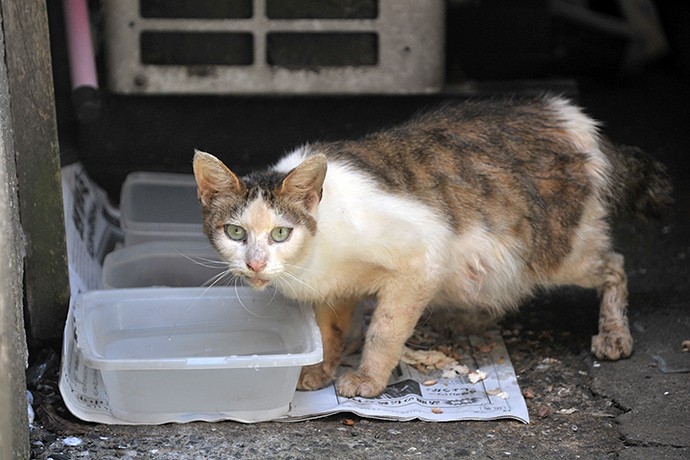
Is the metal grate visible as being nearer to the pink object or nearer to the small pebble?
the pink object

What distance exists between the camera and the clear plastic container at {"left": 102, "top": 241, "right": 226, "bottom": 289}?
13.7 ft

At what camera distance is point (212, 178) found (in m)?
3.20

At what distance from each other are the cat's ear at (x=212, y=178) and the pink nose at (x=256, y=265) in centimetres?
25

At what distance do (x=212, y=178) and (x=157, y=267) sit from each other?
1139 mm

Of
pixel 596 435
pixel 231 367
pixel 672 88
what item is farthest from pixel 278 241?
pixel 672 88

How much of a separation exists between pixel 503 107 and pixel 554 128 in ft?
0.75

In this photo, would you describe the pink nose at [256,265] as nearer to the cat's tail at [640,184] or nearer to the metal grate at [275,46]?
the cat's tail at [640,184]

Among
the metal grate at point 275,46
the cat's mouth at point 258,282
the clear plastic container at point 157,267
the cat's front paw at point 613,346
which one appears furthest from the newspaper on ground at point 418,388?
the metal grate at point 275,46

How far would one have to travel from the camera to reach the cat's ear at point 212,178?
3.13m

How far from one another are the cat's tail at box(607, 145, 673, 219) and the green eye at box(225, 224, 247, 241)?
1562 mm

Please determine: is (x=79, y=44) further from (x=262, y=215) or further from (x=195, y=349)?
(x=262, y=215)

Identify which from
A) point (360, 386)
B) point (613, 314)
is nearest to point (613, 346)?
point (613, 314)

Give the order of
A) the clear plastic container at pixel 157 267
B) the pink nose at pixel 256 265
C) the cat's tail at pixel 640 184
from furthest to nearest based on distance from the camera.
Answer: the clear plastic container at pixel 157 267, the cat's tail at pixel 640 184, the pink nose at pixel 256 265

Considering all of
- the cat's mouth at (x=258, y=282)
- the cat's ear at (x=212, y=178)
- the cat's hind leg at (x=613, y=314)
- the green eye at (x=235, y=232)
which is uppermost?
the cat's ear at (x=212, y=178)
